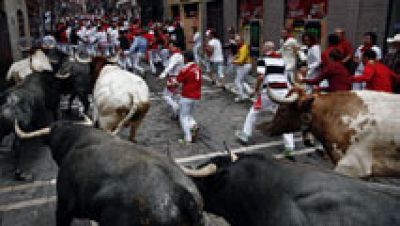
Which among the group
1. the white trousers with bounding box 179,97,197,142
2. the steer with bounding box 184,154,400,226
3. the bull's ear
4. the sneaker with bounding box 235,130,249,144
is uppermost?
the bull's ear

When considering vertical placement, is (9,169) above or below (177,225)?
below

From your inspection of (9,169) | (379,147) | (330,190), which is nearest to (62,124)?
(9,169)

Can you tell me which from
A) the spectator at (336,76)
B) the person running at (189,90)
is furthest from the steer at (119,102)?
the spectator at (336,76)

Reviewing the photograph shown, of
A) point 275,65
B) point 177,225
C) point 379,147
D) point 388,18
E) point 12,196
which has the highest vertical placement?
point 388,18

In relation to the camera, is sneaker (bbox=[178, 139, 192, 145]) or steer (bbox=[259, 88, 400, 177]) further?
sneaker (bbox=[178, 139, 192, 145])

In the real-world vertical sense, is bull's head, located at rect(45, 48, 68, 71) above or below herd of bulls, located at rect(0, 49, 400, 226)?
above

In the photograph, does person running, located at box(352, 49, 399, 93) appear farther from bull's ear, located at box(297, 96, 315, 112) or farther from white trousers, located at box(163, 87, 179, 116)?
white trousers, located at box(163, 87, 179, 116)

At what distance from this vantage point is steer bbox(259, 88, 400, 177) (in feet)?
14.1

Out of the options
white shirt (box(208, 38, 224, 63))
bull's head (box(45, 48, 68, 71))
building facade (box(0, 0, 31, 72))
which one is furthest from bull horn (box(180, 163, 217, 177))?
building facade (box(0, 0, 31, 72))

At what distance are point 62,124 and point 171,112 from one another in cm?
569

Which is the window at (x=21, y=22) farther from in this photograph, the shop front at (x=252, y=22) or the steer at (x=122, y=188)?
the steer at (x=122, y=188)

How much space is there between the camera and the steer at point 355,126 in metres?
4.30

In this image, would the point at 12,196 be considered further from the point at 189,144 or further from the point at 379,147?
the point at 379,147

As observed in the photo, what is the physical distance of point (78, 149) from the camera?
13.3 feet
